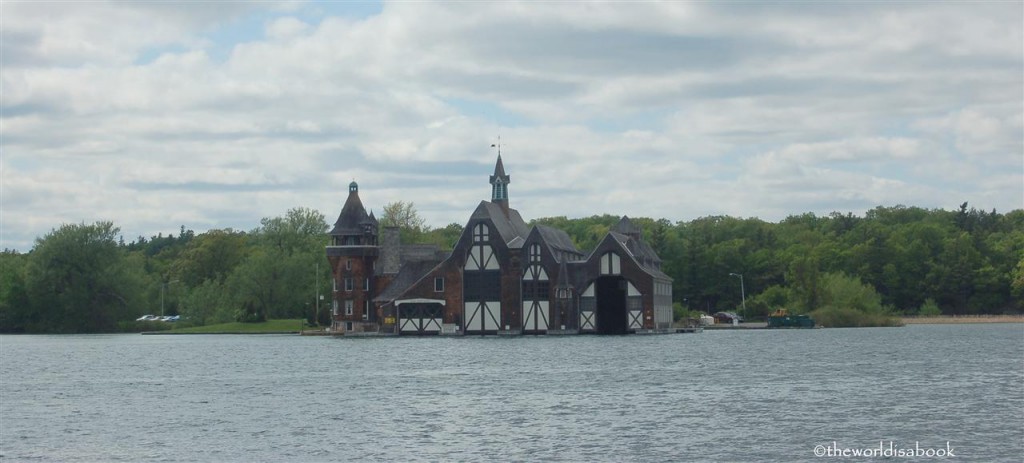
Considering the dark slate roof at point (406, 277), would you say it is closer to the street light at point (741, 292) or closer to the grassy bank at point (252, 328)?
the grassy bank at point (252, 328)

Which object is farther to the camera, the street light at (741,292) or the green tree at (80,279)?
the street light at (741,292)

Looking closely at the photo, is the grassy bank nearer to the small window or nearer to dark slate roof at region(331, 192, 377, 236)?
dark slate roof at region(331, 192, 377, 236)

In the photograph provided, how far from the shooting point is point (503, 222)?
378 feet

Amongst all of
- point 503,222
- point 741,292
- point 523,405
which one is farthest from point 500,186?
point 523,405

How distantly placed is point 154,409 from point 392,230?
73227 mm

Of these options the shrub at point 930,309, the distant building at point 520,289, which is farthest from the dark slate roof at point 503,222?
the shrub at point 930,309

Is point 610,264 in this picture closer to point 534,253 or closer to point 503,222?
point 534,253

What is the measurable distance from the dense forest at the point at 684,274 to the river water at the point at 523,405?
177 feet

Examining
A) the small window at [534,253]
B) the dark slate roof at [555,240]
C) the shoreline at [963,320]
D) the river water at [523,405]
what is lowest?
the river water at [523,405]

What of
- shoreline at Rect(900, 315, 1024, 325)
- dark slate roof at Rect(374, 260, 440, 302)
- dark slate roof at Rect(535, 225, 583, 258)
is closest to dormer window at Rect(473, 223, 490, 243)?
dark slate roof at Rect(535, 225, 583, 258)

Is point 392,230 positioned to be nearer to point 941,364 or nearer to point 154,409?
point 941,364

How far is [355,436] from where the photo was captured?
39312 millimetres

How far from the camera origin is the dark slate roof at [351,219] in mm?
118625

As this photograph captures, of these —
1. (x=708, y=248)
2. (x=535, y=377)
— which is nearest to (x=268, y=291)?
(x=708, y=248)
